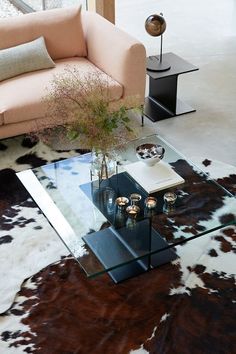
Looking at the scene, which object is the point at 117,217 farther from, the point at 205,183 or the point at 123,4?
the point at 123,4

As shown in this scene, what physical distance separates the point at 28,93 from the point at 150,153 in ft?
3.81

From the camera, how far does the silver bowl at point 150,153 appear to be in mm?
3023

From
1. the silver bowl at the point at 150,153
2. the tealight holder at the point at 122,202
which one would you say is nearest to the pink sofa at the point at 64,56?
the silver bowl at the point at 150,153

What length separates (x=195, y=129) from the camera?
425 centimetres

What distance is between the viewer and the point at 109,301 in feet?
9.12

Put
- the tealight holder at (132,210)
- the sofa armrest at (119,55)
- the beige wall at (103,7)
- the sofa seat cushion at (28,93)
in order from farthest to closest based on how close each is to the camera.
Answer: the beige wall at (103,7) → the sofa armrest at (119,55) → the sofa seat cushion at (28,93) → the tealight holder at (132,210)

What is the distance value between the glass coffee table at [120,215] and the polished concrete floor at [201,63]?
982mm

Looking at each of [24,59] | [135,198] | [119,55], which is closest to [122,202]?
[135,198]

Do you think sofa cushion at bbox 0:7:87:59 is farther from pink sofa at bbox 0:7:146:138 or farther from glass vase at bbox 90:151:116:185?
glass vase at bbox 90:151:116:185

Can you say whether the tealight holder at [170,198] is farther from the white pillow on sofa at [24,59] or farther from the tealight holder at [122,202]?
the white pillow on sofa at [24,59]

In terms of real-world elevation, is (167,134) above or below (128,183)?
below

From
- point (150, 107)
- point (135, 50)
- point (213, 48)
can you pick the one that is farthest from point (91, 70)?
point (213, 48)

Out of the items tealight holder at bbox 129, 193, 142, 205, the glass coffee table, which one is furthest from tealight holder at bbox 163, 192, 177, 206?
tealight holder at bbox 129, 193, 142, 205

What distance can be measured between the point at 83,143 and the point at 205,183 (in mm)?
729
